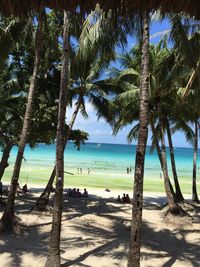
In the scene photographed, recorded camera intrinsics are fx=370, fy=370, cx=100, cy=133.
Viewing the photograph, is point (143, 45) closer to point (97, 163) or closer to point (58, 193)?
point (58, 193)

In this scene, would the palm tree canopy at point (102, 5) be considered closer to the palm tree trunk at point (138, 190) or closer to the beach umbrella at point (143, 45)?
the beach umbrella at point (143, 45)

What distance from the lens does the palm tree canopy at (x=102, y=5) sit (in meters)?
4.08

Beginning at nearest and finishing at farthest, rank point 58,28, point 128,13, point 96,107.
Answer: point 128,13, point 58,28, point 96,107

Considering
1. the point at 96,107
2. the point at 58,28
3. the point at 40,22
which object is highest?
the point at 58,28

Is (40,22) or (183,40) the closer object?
(183,40)

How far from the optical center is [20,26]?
14.8 m

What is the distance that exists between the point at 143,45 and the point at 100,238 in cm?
744

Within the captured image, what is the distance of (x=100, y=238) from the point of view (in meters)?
13.4

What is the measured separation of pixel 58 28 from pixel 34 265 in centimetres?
1060

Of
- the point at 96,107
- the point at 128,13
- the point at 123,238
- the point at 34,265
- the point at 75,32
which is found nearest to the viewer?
the point at 128,13

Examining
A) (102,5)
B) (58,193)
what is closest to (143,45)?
(58,193)

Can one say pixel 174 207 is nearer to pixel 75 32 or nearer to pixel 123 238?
pixel 123 238

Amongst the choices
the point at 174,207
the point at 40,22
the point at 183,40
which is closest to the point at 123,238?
the point at 174,207

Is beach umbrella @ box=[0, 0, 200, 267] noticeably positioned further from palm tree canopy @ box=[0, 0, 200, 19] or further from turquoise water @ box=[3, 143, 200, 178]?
turquoise water @ box=[3, 143, 200, 178]
